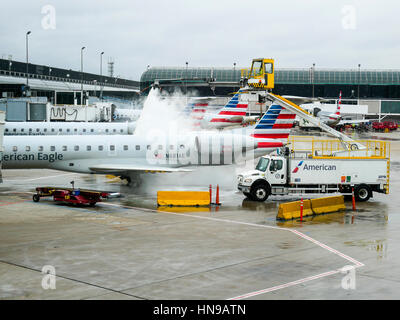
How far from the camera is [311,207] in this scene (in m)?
25.9

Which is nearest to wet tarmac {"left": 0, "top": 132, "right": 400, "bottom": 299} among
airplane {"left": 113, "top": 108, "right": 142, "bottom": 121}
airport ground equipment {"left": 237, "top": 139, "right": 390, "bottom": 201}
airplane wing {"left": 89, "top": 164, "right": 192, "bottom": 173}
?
airport ground equipment {"left": 237, "top": 139, "right": 390, "bottom": 201}

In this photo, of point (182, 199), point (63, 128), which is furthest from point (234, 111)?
point (182, 199)

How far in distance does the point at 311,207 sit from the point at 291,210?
1.71 m

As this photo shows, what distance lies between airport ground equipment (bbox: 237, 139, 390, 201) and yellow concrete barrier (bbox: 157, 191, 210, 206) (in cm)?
266

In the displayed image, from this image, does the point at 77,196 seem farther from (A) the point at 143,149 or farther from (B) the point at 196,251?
(B) the point at 196,251

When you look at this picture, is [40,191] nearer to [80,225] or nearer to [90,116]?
[80,225]

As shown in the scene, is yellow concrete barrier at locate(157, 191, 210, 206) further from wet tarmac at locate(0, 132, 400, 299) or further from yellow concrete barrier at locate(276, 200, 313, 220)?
yellow concrete barrier at locate(276, 200, 313, 220)

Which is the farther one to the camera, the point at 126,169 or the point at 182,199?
the point at 126,169

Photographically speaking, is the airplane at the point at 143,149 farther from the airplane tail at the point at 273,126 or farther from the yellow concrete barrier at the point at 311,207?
the yellow concrete barrier at the point at 311,207

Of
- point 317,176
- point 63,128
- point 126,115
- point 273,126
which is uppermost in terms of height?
point 126,115

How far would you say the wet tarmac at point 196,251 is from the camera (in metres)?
14.0

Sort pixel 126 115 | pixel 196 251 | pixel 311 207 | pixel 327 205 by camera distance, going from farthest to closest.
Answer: pixel 126 115, pixel 327 205, pixel 311 207, pixel 196 251

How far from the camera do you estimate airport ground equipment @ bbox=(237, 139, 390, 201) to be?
95.3 feet
